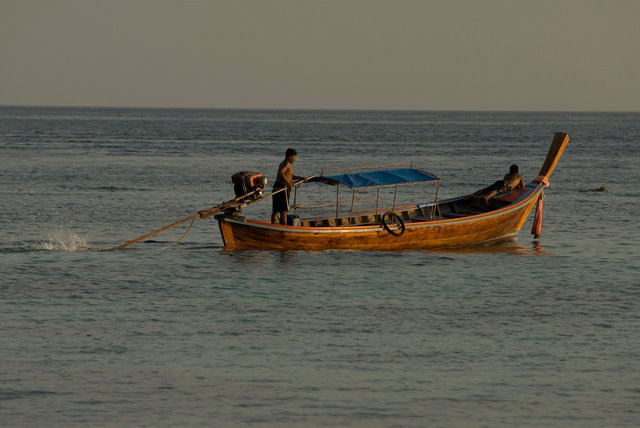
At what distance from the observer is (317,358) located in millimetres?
14766

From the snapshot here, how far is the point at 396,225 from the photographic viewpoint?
25109mm

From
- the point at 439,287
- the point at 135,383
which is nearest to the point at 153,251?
the point at 439,287

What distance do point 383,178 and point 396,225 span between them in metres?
1.32

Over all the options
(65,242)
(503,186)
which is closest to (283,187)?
(65,242)

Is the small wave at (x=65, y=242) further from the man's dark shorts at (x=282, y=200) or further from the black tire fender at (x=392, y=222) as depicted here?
the black tire fender at (x=392, y=222)

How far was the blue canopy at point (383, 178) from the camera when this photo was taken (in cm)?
2491

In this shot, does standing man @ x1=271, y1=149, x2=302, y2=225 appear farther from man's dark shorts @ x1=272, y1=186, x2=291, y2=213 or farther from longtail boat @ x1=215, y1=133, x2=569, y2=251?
longtail boat @ x1=215, y1=133, x2=569, y2=251

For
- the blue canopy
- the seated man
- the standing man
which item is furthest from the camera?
the seated man

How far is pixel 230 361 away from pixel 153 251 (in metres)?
11.5

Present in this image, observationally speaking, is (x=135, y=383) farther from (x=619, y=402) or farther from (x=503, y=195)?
(x=503, y=195)

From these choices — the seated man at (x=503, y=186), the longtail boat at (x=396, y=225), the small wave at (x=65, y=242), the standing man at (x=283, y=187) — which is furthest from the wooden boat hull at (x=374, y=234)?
the small wave at (x=65, y=242)

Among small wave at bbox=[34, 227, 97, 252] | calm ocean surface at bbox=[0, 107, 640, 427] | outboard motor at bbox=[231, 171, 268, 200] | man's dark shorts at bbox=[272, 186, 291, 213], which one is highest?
outboard motor at bbox=[231, 171, 268, 200]

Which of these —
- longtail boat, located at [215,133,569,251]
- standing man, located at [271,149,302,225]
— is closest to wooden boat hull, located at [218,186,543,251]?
longtail boat, located at [215,133,569,251]

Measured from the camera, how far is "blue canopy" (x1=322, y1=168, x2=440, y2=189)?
24.9m
